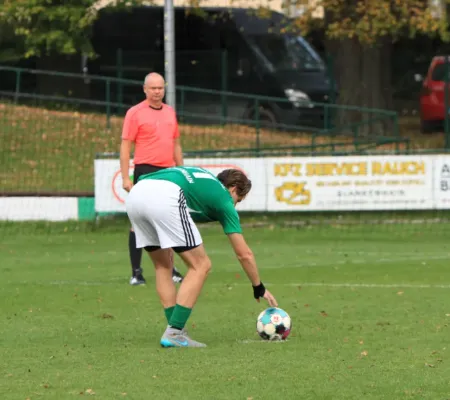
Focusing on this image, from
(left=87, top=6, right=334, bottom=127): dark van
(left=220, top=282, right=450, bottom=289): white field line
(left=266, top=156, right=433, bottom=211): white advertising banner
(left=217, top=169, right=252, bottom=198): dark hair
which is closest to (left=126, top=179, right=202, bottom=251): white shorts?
(left=217, top=169, right=252, bottom=198): dark hair

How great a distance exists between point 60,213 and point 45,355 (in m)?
11.5

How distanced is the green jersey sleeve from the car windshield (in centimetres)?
2038

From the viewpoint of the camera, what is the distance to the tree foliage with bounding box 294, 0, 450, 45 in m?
25.7

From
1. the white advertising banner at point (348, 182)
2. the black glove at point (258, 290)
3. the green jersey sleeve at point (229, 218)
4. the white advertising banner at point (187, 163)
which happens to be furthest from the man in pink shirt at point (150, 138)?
the white advertising banner at point (348, 182)

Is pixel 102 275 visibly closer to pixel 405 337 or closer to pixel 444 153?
pixel 405 337

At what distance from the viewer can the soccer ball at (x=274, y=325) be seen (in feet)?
29.9

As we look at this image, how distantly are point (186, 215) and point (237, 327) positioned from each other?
1.65 metres

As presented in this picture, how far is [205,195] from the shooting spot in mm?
8641

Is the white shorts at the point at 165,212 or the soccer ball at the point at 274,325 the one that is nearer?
the white shorts at the point at 165,212

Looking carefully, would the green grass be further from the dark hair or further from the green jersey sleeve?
the dark hair

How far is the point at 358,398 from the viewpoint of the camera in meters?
7.02

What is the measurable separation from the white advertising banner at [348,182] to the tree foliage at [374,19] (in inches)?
262

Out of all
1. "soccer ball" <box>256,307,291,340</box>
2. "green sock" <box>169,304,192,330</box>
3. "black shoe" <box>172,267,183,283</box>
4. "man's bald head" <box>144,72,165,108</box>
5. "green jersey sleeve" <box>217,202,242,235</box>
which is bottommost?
"black shoe" <box>172,267,183,283</box>

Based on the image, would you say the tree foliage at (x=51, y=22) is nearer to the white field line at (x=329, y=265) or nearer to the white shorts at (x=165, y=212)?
the white field line at (x=329, y=265)
